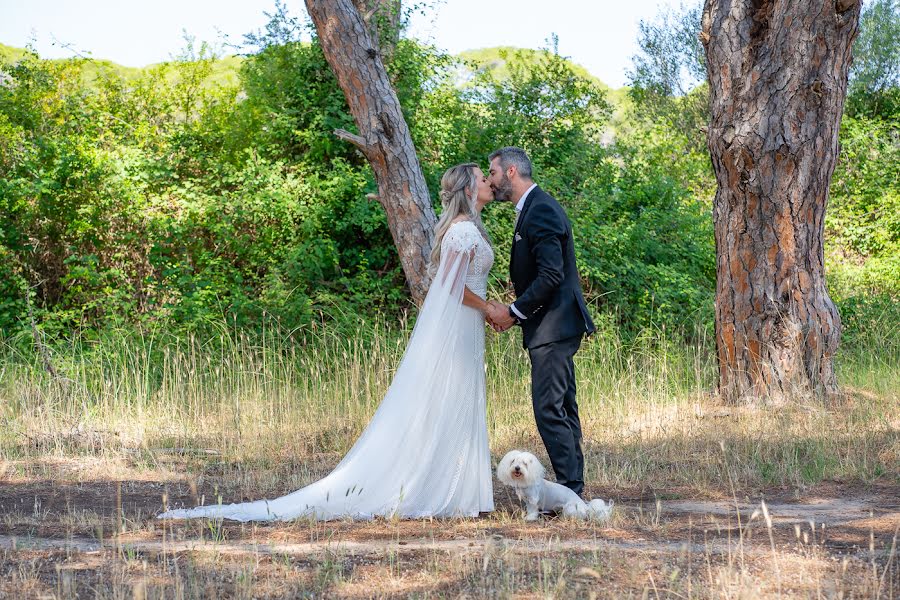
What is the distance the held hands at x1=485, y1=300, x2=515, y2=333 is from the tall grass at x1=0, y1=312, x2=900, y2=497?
5.29ft

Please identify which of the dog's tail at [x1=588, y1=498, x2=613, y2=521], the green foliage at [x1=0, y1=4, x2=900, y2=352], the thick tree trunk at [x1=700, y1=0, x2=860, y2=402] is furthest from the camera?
the green foliage at [x1=0, y1=4, x2=900, y2=352]

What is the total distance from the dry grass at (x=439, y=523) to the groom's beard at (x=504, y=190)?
1.93m

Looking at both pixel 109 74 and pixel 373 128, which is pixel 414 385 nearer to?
pixel 373 128

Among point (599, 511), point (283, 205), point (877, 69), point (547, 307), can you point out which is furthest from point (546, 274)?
point (877, 69)

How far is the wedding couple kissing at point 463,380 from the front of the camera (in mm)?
5684

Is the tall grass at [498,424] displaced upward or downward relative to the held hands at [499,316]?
downward

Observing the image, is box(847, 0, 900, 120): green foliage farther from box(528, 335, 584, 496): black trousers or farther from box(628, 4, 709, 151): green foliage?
box(528, 335, 584, 496): black trousers

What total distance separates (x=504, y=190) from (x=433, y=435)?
155cm

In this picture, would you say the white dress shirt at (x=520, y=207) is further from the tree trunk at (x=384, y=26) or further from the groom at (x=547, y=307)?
the tree trunk at (x=384, y=26)

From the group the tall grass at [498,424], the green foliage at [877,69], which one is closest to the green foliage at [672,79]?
the green foliage at [877,69]

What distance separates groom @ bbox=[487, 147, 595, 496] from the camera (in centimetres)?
563

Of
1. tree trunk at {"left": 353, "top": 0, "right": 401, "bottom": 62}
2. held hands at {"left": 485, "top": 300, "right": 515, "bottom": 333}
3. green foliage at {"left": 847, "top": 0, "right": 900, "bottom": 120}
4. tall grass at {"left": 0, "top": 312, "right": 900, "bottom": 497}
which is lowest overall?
tall grass at {"left": 0, "top": 312, "right": 900, "bottom": 497}

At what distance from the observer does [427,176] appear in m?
13.9

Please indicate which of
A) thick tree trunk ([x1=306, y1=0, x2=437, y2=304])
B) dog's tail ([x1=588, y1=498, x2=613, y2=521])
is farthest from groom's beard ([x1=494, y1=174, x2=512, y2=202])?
thick tree trunk ([x1=306, y1=0, x2=437, y2=304])
